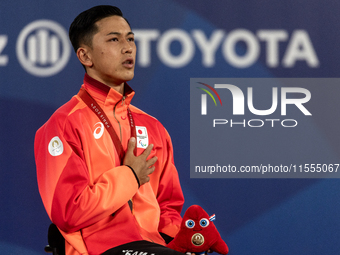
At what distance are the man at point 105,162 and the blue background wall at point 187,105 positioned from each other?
895 millimetres

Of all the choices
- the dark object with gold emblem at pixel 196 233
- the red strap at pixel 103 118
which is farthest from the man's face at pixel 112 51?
the dark object with gold emblem at pixel 196 233

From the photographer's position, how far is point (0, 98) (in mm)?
2844

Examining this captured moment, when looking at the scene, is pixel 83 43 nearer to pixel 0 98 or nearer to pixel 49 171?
pixel 49 171

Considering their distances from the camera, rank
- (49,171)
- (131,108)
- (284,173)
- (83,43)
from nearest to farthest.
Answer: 1. (49,171)
2. (83,43)
3. (131,108)
4. (284,173)

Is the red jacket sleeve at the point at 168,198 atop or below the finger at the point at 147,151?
below

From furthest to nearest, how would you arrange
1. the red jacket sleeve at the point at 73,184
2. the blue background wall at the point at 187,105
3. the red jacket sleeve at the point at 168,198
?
1. the blue background wall at the point at 187,105
2. the red jacket sleeve at the point at 168,198
3. the red jacket sleeve at the point at 73,184

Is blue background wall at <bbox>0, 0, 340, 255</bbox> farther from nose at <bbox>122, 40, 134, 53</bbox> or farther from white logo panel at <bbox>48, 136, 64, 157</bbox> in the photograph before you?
white logo panel at <bbox>48, 136, 64, 157</bbox>

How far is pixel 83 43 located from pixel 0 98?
1.28 metres

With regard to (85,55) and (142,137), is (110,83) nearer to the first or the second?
(85,55)

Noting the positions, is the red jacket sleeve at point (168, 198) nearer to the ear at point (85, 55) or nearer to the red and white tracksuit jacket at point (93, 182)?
the red and white tracksuit jacket at point (93, 182)

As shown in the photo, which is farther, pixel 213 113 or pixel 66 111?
pixel 213 113

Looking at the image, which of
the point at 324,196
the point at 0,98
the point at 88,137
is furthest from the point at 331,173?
the point at 0,98

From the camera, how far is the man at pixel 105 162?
1.55 metres

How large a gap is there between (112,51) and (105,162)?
45cm
